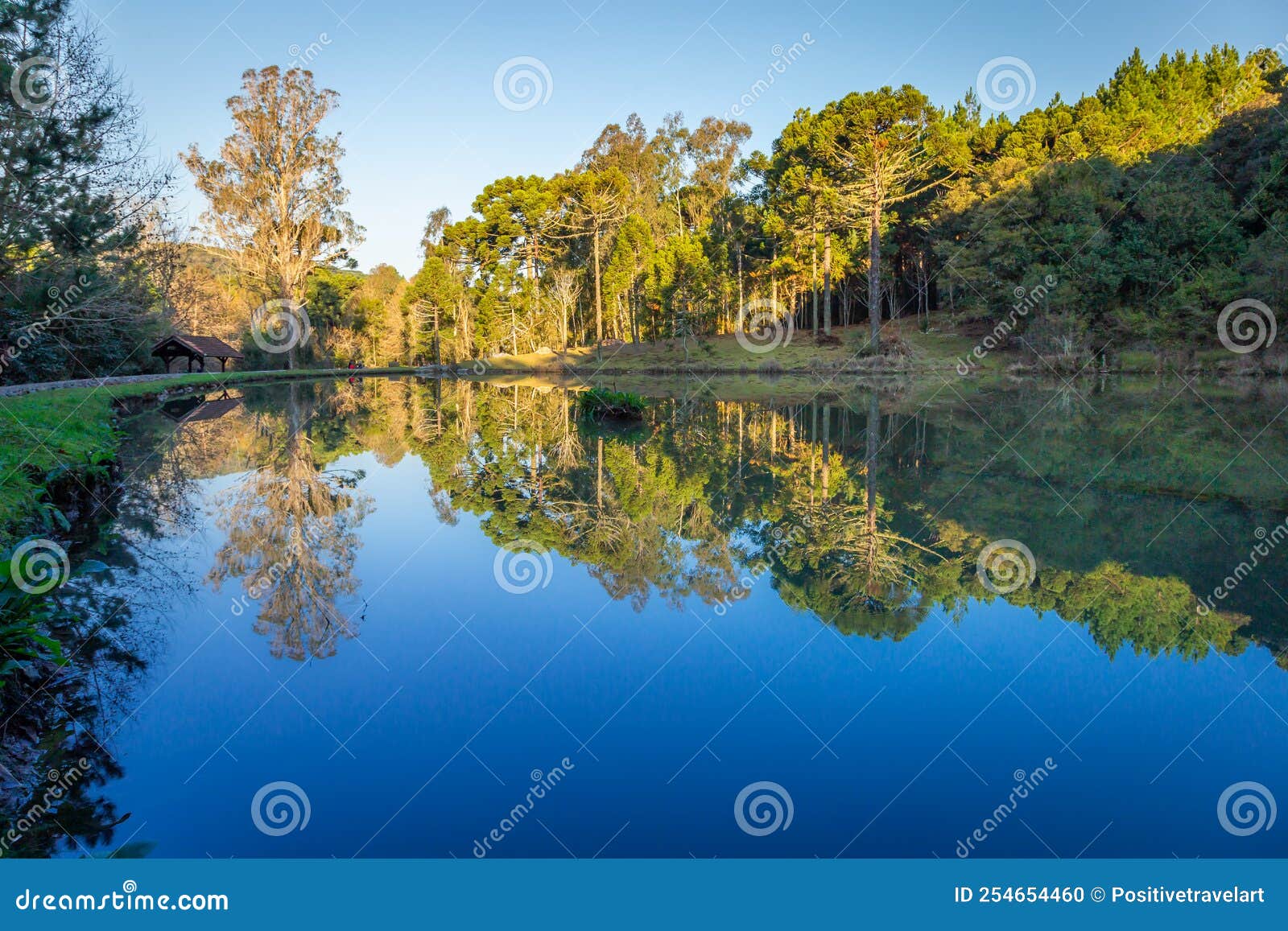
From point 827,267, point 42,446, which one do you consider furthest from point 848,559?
point 827,267

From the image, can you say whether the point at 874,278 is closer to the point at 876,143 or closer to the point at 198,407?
the point at 876,143

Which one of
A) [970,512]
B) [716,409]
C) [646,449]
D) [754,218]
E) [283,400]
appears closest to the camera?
[970,512]

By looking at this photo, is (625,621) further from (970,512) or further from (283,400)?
(283,400)

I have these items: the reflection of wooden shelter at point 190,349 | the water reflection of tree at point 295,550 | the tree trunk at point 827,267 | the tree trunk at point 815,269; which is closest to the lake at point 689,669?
the water reflection of tree at point 295,550

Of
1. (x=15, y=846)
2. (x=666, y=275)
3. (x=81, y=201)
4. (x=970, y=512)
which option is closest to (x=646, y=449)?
(x=970, y=512)

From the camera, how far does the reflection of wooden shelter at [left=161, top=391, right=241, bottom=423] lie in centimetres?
2061

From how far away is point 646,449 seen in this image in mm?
13375

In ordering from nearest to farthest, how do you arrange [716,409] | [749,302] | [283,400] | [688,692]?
[688,692] → [716,409] → [283,400] → [749,302]

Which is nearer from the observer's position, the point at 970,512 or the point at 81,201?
the point at 970,512

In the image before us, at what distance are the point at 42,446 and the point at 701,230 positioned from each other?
4574 centimetres

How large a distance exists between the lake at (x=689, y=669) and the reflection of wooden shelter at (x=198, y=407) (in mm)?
12163

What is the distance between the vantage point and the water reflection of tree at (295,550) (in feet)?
17.4

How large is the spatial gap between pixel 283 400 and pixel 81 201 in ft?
28.5

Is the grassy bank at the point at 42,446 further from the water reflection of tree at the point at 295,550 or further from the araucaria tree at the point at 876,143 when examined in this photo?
the araucaria tree at the point at 876,143
